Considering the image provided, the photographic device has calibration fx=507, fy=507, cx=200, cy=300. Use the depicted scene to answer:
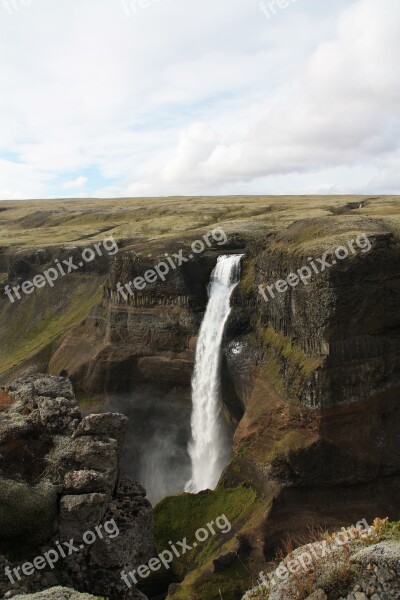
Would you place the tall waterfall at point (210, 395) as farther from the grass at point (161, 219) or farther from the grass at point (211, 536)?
the grass at point (161, 219)

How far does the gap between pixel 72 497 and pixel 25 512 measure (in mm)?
1815

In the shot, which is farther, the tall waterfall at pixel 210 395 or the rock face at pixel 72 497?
the tall waterfall at pixel 210 395

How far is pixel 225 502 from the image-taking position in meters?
33.7

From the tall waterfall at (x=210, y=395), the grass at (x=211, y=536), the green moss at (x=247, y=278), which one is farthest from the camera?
the green moss at (x=247, y=278)

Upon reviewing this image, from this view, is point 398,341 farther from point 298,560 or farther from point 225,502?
point 298,560

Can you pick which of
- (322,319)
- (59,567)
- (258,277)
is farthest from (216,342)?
(59,567)

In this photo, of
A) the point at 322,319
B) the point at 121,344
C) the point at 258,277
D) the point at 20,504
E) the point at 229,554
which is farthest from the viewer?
the point at 121,344

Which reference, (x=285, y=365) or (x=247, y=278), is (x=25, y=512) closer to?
(x=285, y=365)

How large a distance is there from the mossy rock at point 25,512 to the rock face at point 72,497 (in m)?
0.03

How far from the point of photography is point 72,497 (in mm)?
18734

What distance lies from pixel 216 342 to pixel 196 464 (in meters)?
10.4

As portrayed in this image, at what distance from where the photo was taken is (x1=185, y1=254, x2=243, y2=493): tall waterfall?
4148 centimetres

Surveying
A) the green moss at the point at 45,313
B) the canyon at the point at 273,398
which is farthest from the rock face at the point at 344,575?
the green moss at the point at 45,313

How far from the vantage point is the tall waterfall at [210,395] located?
41484 mm
